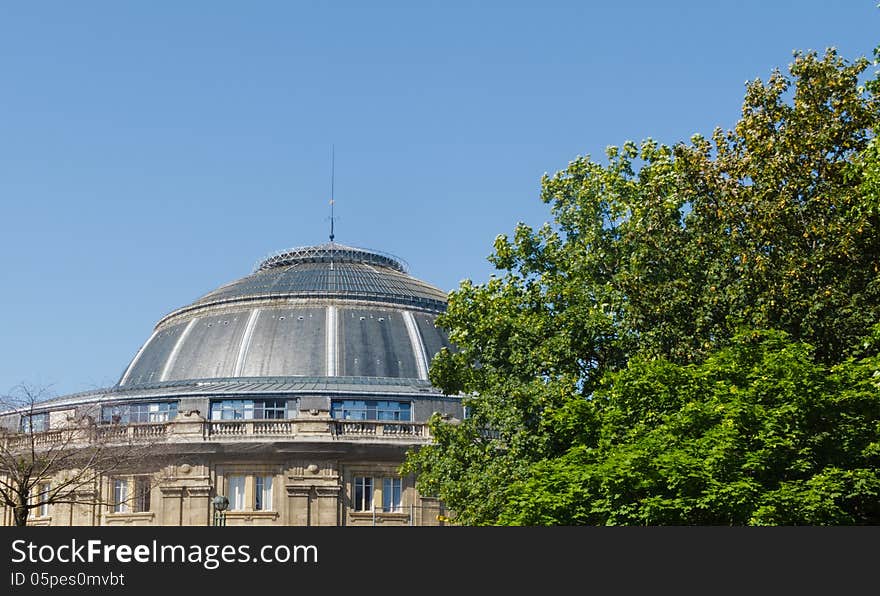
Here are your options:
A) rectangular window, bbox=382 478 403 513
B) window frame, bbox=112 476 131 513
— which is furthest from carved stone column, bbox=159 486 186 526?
rectangular window, bbox=382 478 403 513

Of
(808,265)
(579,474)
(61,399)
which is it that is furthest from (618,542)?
(61,399)

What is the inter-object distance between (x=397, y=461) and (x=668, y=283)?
32.6 metres

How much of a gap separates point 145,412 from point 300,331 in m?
12.3

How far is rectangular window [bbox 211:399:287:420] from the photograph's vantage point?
82.0 meters

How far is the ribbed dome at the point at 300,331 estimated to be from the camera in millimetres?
89562

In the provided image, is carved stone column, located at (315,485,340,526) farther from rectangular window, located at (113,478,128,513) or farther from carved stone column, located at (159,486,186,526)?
rectangular window, located at (113,478,128,513)

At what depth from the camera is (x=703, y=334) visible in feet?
148

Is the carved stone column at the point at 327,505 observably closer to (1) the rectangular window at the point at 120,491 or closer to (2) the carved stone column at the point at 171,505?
(2) the carved stone column at the point at 171,505

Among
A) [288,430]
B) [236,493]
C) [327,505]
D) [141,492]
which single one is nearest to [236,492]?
[236,493]

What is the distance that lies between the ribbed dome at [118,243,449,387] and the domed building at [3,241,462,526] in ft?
0.33

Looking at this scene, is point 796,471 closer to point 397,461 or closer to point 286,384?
point 397,461

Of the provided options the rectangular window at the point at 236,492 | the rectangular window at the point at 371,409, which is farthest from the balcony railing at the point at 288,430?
the rectangular window at the point at 371,409

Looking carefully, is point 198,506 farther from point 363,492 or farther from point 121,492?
point 363,492

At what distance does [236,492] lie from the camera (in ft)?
244
